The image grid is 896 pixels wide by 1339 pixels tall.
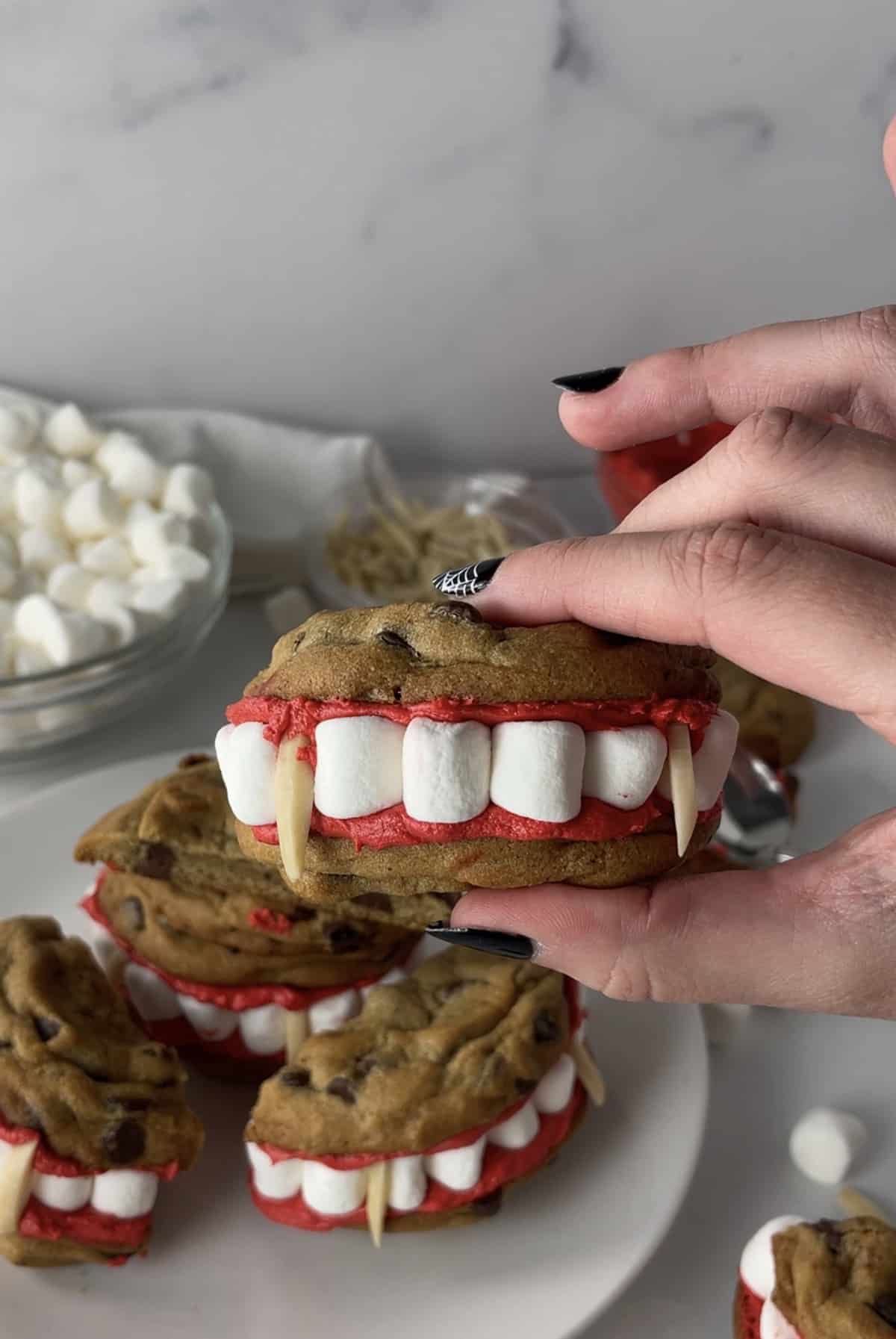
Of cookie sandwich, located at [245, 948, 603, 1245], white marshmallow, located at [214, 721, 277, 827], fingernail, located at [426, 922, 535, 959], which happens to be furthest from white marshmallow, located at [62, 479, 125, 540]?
fingernail, located at [426, 922, 535, 959]

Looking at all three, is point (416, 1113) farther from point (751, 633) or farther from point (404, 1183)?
point (751, 633)

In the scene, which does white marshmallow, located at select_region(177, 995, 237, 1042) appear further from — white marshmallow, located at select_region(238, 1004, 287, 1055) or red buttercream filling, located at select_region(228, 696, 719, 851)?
red buttercream filling, located at select_region(228, 696, 719, 851)

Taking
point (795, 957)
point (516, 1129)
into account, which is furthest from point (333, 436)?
point (795, 957)

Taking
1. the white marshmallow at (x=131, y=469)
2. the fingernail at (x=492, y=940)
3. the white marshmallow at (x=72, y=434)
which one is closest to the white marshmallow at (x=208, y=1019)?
the fingernail at (x=492, y=940)

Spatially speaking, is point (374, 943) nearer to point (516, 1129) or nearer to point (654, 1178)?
point (516, 1129)

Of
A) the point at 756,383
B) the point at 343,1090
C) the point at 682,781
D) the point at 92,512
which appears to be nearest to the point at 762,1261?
the point at 343,1090

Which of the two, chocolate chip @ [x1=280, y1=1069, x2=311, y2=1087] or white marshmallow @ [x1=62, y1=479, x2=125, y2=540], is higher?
white marshmallow @ [x1=62, y1=479, x2=125, y2=540]
